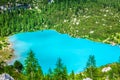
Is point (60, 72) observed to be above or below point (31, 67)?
below

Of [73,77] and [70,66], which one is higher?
[70,66]

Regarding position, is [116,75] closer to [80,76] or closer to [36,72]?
[80,76]

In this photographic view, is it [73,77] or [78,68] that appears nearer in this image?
[73,77]

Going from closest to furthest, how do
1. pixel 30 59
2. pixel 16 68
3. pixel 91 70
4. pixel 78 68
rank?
pixel 30 59 < pixel 91 70 < pixel 16 68 < pixel 78 68

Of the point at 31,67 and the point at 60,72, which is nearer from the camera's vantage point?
the point at 31,67

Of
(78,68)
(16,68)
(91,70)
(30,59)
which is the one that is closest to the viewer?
(30,59)

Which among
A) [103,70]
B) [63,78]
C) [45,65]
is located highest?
[45,65]

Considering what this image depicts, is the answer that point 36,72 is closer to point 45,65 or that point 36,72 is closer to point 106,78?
point 106,78

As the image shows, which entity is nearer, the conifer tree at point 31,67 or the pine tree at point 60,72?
the conifer tree at point 31,67

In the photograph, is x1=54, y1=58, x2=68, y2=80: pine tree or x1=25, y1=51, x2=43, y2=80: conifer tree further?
x1=54, y1=58, x2=68, y2=80: pine tree

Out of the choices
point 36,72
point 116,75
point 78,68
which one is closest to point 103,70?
point 116,75
